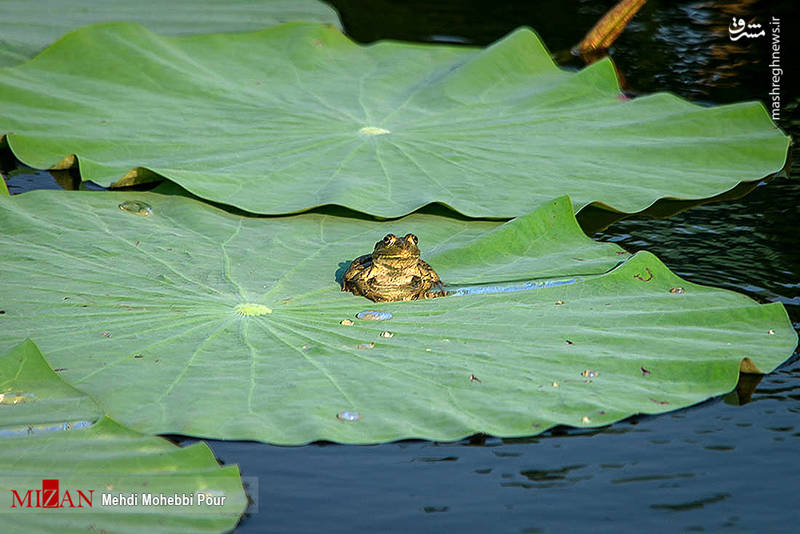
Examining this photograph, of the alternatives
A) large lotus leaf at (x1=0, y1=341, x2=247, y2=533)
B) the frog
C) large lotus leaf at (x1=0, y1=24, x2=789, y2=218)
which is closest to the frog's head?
the frog

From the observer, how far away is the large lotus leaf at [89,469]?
101 inches

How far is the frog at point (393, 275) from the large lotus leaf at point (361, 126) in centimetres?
62

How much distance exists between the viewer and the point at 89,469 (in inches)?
108

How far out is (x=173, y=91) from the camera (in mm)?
5508

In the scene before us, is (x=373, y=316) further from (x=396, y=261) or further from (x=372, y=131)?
(x=372, y=131)

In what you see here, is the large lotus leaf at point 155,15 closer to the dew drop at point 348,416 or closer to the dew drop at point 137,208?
the dew drop at point 137,208

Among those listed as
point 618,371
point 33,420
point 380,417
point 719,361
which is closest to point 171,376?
point 33,420

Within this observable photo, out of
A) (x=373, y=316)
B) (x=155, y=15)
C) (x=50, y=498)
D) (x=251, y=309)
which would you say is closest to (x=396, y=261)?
(x=373, y=316)

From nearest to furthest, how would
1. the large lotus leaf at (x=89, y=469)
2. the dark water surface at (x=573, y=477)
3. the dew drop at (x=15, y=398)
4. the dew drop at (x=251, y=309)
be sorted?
the large lotus leaf at (x=89, y=469)
the dark water surface at (x=573, y=477)
the dew drop at (x=15, y=398)
the dew drop at (x=251, y=309)

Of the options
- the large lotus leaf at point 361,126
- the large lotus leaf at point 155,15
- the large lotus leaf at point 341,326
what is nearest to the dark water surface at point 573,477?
the large lotus leaf at point 341,326

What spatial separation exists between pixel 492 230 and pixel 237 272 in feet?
3.42

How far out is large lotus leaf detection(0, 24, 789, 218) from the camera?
4656mm

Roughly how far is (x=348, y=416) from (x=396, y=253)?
850mm

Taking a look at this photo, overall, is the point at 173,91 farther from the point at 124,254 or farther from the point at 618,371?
Answer: the point at 618,371
